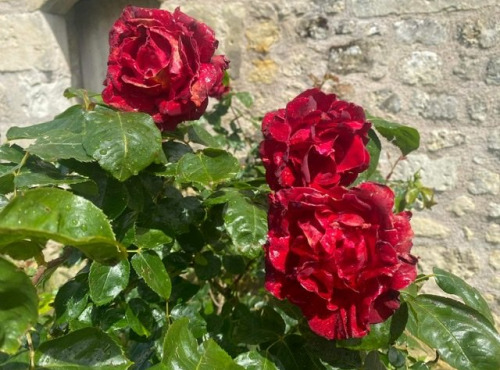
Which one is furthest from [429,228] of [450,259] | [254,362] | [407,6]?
[254,362]

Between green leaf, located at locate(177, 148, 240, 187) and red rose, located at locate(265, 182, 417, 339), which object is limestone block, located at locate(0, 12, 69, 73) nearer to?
green leaf, located at locate(177, 148, 240, 187)

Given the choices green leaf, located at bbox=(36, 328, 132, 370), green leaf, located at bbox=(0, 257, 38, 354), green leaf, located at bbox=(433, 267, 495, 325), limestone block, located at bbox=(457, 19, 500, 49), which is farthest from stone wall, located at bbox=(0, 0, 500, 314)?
green leaf, located at bbox=(0, 257, 38, 354)

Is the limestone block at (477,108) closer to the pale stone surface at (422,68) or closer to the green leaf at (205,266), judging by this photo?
the pale stone surface at (422,68)

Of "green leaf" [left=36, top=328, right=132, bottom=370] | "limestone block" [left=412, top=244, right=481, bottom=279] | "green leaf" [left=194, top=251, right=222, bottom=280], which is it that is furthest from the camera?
"limestone block" [left=412, top=244, right=481, bottom=279]

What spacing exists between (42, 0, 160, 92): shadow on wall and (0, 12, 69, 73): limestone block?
0.12 ft

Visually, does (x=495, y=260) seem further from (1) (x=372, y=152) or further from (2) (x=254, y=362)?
(2) (x=254, y=362)

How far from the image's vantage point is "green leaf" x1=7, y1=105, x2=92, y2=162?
33.4 inches

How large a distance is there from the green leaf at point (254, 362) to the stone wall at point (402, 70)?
4.50ft

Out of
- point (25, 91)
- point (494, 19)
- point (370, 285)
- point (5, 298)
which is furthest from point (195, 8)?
point (5, 298)

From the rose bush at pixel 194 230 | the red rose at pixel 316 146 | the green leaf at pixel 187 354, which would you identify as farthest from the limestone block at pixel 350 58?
the green leaf at pixel 187 354

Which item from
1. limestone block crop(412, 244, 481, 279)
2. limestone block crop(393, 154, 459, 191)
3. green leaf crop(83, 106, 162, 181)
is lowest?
limestone block crop(412, 244, 481, 279)

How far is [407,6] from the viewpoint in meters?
2.08

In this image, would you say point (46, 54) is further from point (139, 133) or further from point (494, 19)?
point (494, 19)

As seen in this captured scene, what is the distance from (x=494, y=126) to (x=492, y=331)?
134 centimetres
